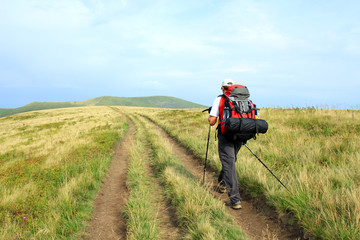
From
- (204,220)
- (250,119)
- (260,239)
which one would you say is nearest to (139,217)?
(204,220)

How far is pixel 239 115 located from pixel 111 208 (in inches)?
153

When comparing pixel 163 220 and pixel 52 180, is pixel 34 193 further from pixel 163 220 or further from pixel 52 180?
pixel 163 220

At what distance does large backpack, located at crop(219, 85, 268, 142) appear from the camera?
397cm

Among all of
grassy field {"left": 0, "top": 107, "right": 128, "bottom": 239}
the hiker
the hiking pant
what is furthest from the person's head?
grassy field {"left": 0, "top": 107, "right": 128, "bottom": 239}

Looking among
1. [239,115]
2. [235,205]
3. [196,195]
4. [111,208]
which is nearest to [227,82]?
[239,115]

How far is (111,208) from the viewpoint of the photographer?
15.7 feet

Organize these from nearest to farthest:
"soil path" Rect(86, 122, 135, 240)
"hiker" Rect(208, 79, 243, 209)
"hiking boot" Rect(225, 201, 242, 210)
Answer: "soil path" Rect(86, 122, 135, 240) → "hiking boot" Rect(225, 201, 242, 210) → "hiker" Rect(208, 79, 243, 209)

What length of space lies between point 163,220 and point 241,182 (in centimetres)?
250

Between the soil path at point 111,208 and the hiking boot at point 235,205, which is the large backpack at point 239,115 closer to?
the hiking boot at point 235,205

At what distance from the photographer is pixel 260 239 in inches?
132

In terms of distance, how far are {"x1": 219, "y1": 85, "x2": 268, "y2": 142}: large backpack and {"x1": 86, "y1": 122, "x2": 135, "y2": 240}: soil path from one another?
303cm

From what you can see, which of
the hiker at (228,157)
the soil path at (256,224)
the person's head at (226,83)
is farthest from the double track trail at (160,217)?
the person's head at (226,83)

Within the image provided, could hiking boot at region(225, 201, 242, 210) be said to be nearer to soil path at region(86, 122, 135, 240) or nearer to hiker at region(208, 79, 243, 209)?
hiker at region(208, 79, 243, 209)

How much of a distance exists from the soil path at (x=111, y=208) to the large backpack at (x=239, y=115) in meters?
3.03
